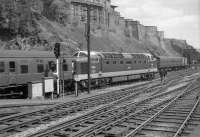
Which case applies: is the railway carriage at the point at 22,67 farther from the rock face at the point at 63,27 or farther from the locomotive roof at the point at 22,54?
the rock face at the point at 63,27

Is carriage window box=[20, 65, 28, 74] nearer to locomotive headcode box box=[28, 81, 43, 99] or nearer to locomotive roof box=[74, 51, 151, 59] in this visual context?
locomotive headcode box box=[28, 81, 43, 99]

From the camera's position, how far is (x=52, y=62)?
2480cm

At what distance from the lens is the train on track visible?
21234 mm

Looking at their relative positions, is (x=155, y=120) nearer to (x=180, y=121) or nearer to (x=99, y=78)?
(x=180, y=121)

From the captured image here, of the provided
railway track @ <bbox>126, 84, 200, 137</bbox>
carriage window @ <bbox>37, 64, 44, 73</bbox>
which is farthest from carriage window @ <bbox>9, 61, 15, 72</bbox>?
railway track @ <bbox>126, 84, 200, 137</bbox>

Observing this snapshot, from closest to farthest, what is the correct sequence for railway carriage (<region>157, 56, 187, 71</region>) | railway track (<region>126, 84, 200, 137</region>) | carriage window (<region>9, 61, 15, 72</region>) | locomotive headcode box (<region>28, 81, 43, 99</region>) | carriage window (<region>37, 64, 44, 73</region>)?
railway track (<region>126, 84, 200, 137</region>), locomotive headcode box (<region>28, 81, 43, 99</region>), carriage window (<region>9, 61, 15, 72</region>), carriage window (<region>37, 64, 44, 73</region>), railway carriage (<region>157, 56, 187, 71</region>)

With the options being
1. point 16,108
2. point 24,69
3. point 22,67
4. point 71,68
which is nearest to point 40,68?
point 24,69

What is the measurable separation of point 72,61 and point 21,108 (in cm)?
1072

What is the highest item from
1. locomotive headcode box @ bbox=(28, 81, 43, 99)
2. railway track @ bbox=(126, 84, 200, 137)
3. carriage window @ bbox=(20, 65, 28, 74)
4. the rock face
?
the rock face

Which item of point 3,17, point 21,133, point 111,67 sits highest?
point 3,17

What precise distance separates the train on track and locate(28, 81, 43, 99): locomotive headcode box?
188 cm

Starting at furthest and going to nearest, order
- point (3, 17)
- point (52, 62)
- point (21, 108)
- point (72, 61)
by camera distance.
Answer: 1. point (3, 17)
2. point (72, 61)
3. point (52, 62)
4. point (21, 108)

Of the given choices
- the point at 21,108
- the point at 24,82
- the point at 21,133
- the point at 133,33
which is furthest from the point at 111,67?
the point at 133,33

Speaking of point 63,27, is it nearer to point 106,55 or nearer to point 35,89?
Result: point 106,55
